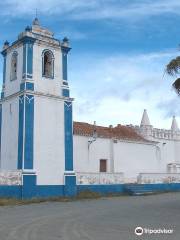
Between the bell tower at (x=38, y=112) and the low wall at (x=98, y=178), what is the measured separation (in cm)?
71

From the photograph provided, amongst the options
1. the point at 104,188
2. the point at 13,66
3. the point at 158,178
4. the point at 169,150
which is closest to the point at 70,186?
the point at 104,188

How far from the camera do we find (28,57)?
22.4 metres

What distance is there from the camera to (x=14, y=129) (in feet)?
73.4

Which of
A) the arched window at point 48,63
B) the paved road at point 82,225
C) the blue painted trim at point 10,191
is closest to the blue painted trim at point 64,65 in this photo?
the arched window at point 48,63

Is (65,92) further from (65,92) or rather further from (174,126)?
(174,126)

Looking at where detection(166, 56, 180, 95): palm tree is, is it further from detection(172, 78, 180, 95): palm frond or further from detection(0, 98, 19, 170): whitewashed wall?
detection(0, 98, 19, 170): whitewashed wall

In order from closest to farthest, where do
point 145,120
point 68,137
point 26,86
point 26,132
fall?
1. point 26,132
2. point 26,86
3. point 68,137
4. point 145,120

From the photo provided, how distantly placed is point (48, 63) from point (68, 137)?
4495mm

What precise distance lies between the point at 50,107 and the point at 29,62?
107 inches

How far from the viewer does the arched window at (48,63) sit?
23.3 metres

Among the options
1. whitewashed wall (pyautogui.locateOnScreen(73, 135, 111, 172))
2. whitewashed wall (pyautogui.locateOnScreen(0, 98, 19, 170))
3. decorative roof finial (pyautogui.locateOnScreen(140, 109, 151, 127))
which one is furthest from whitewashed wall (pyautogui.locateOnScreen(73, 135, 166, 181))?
whitewashed wall (pyautogui.locateOnScreen(0, 98, 19, 170))

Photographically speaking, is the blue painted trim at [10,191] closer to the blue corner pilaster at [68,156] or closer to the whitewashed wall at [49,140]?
the whitewashed wall at [49,140]

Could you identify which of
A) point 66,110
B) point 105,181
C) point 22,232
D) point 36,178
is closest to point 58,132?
point 66,110

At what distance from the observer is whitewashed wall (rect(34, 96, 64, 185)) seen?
21750mm
